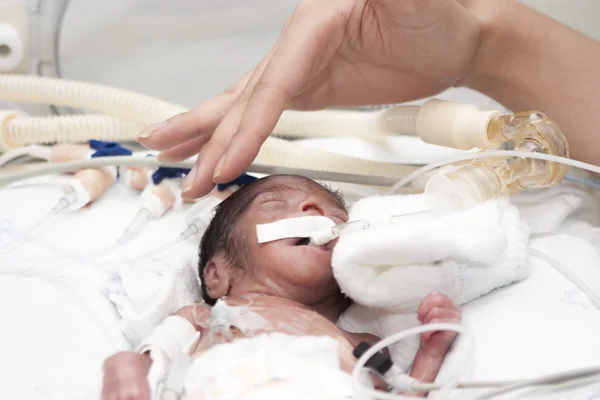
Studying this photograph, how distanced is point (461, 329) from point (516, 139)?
0.42 metres

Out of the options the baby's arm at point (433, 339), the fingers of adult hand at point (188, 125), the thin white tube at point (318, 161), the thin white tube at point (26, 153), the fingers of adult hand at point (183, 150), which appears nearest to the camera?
the baby's arm at point (433, 339)

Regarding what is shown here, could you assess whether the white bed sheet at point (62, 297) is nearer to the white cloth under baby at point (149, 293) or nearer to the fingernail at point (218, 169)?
the white cloth under baby at point (149, 293)

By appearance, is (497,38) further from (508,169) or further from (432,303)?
(432,303)

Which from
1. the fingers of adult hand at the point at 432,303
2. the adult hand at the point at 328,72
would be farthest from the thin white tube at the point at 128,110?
the fingers of adult hand at the point at 432,303

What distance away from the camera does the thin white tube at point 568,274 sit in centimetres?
93

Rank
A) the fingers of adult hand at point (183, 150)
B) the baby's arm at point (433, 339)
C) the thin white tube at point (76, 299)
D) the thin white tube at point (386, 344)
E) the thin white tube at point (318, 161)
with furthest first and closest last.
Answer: the thin white tube at point (318, 161) < the fingers of adult hand at point (183, 150) < the thin white tube at point (76, 299) < the baby's arm at point (433, 339) < the thin white tube at point (386, 344)

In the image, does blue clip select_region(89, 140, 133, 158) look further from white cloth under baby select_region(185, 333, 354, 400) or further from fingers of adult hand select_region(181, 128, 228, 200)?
white cloth under baby select_region(185, 333, 354, 400)

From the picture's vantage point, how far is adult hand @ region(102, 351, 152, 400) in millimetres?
725

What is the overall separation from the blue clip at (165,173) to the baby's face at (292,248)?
1.18ft

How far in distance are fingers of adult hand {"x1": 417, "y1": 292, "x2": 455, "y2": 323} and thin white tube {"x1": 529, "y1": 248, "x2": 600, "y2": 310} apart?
238 mm

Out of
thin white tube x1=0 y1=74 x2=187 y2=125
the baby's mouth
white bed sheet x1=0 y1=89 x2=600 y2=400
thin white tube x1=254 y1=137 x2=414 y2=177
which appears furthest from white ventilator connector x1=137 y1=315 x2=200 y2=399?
thin white tube x1=0 y1=74 x2=187 y2=125

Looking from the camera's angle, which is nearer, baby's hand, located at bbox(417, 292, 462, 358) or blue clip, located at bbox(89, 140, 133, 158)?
baby's hand, located at bbox(417, 292, 462, 358)

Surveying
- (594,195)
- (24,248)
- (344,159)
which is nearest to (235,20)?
(344,159)

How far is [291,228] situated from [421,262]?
0.20m
